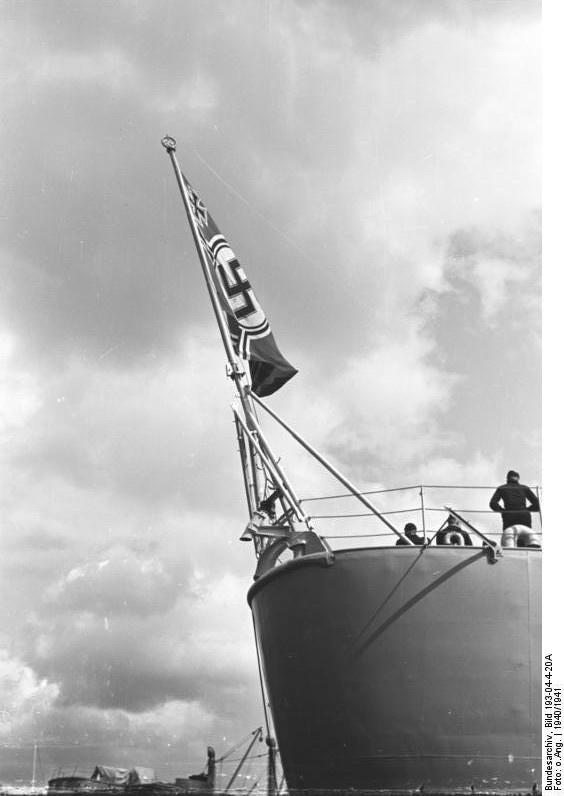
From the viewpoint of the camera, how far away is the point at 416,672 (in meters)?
11.6

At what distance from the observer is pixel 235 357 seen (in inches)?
656

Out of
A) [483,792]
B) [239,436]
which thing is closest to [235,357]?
[239,436]

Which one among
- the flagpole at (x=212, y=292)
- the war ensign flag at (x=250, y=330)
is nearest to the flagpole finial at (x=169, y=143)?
the flagpole at (x=212, y=292)

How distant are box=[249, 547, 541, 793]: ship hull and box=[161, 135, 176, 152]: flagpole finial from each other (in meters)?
11.0

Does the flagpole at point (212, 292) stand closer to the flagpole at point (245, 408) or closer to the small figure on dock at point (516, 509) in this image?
the flagpole at point (245, 408)

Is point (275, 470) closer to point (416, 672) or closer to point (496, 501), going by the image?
point (496, 501)

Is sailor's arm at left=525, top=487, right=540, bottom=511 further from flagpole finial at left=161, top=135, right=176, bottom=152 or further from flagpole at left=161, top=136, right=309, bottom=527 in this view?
flagpole finial at left=161, top=135, right=176, bottom=152

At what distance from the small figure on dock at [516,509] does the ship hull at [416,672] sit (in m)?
0.52

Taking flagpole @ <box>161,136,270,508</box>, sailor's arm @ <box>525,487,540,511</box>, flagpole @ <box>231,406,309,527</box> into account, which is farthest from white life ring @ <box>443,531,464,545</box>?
flagpole @ <box>161,136,270,508</box>

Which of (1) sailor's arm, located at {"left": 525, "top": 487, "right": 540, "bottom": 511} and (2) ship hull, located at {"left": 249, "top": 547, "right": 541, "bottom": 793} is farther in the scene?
(1) sailor's arm, located at {"left": 525, "top": 487, "right": 540, "bottom": 511}

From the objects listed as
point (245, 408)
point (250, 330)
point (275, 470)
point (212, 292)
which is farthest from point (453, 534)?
point (212, 292)

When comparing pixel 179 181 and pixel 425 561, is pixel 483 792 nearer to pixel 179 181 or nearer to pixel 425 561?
pixel 425 561

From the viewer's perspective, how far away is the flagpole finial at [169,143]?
731 inches

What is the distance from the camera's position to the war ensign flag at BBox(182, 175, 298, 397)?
17172mm
